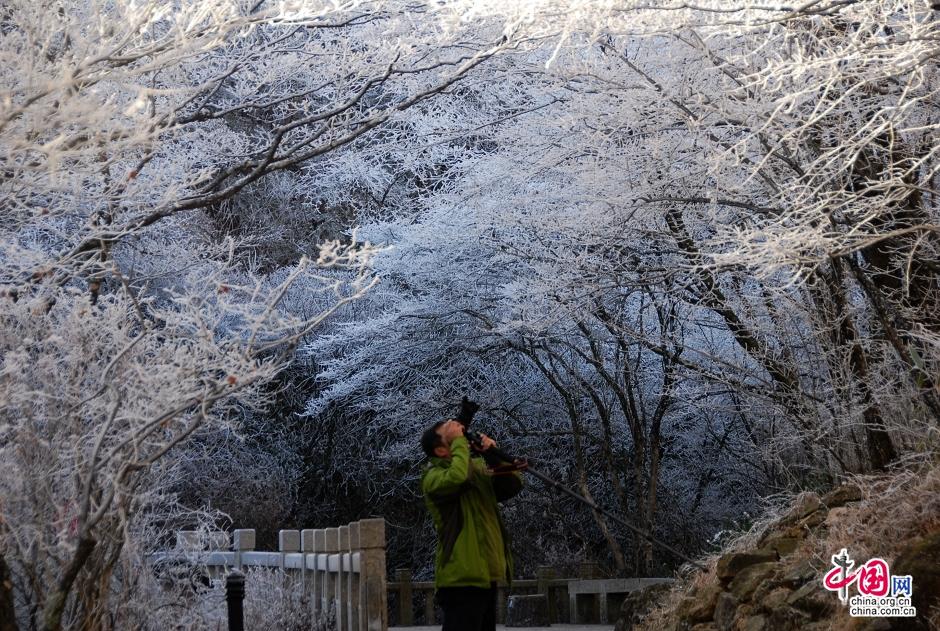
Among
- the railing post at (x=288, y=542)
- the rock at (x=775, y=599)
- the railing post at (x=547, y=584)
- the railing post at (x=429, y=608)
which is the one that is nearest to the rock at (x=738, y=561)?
the rock at (x=775, y=599)

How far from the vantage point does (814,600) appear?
538cm

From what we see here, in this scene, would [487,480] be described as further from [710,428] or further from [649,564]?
[710,428]

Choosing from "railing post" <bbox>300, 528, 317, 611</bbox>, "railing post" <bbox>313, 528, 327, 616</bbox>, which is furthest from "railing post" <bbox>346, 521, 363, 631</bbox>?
"railing post" <bbox>300, 528, 317, 611</bbox>

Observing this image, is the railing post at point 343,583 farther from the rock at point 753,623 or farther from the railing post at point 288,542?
the rock at point 753,623

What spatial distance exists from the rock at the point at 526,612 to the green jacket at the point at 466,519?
4892 millimetres

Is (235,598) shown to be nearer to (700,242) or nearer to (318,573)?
(318,573)

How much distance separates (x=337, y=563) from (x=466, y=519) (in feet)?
8.16

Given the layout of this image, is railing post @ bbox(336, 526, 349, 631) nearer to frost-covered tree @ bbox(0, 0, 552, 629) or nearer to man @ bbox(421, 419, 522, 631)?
frost-covered tree @ bbox(0, 0, 552, 629)

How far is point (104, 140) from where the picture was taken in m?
4.92

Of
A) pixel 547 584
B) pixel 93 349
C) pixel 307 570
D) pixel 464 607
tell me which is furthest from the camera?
pixel 547 584

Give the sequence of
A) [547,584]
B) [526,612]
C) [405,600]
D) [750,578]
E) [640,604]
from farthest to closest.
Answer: [405,600] → [547,584] → [526,612] → [640,604] → [750,578]

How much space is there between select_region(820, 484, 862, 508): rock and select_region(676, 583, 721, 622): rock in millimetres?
857

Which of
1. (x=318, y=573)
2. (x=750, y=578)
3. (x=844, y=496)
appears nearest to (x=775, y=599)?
(x=750, y=578)

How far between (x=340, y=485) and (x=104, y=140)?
10.1 metres
